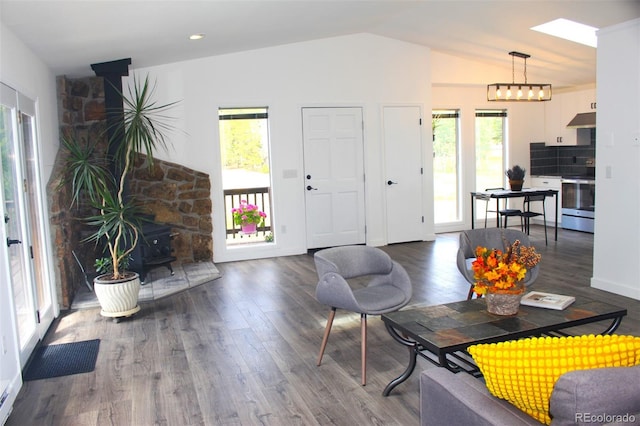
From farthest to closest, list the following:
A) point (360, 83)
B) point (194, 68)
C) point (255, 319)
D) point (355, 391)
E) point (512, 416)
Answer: point (360, 83)
point (194, 68)
point (255, 319)
point (355, 391)
point (512, 416)

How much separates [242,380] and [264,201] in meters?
4.61

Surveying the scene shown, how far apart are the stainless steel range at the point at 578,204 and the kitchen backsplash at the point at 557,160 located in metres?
0.61

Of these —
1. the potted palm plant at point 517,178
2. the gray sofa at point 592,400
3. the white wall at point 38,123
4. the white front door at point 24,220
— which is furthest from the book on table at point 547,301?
the potted palm plant at point 517,178

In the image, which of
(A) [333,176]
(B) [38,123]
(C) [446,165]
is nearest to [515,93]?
(C) [446,165]

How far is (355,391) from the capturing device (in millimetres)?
3344

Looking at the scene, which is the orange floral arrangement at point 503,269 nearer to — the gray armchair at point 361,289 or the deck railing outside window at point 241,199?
the gray armchair at point 361,289

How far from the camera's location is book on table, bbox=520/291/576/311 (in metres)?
3.16

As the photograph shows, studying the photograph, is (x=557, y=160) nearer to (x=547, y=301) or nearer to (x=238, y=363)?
(x=547, y=301)

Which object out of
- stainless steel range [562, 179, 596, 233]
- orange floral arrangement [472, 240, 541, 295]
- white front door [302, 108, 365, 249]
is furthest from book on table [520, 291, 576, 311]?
stainless steel range [562, 179, 596, 233]

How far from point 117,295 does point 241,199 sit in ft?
10.6

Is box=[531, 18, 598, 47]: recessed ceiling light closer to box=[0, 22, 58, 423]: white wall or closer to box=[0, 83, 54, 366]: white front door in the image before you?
box=[0, 22, 58, 423]: white wall

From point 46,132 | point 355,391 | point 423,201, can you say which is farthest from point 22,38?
point 423,201

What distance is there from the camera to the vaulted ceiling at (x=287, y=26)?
13.1 ft

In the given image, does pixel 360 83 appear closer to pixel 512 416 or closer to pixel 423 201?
pixel 423 201
